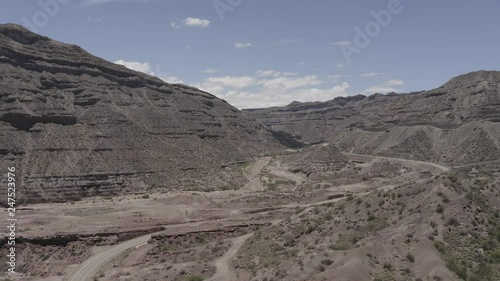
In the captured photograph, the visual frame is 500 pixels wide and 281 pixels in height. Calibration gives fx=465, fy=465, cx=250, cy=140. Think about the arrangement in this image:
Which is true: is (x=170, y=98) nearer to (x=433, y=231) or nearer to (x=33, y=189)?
(x=33, y=189)

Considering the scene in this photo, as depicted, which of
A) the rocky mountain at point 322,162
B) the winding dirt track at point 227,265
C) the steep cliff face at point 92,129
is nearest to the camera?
the winding dirt track at point 227,265

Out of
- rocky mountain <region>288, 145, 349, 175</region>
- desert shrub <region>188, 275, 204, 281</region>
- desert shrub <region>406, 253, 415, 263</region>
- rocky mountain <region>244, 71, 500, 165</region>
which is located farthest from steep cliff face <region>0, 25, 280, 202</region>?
desert shrub <region>406, 253, 415, 263</region>

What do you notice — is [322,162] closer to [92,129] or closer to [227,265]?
[92,129]

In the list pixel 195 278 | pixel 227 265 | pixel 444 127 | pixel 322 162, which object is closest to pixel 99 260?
pixel 195 278

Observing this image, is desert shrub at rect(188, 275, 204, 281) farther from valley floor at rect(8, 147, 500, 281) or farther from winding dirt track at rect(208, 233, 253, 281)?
winding dirt track at rect(208, 233, 253, 281)

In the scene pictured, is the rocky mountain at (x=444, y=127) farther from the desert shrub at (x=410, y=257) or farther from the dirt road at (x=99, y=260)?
the desert shrub at (x=410, y=257)

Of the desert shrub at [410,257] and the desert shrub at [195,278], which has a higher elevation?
the desert shrub at [410,257]

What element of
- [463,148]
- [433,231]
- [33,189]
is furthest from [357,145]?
[433,231]

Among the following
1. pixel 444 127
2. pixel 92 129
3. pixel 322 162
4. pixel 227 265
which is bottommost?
pixel 227 265

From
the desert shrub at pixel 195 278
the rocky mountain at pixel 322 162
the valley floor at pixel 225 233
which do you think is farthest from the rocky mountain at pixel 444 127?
the desert shrub at pixel 195 278
